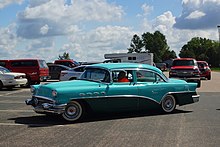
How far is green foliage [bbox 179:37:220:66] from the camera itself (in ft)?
383

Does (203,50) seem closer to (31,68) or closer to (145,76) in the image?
(31,68)

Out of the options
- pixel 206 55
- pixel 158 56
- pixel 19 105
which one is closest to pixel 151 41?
pixel 158 56

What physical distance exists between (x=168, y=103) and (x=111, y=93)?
2.27 meters

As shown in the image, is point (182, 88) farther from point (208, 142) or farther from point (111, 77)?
point (208, 142)

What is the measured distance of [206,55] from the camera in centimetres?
12112

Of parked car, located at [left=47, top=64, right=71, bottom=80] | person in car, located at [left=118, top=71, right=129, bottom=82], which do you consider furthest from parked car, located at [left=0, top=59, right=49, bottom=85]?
person in car, located at [left=118, top=71, right=129, bottom=82]

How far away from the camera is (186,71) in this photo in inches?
1017

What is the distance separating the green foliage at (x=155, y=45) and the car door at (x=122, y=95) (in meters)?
117

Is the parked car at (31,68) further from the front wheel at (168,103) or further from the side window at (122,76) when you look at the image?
the side window at (122,76)

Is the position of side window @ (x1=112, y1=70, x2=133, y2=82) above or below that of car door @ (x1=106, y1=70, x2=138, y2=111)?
above

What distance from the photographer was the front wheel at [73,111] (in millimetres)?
10242

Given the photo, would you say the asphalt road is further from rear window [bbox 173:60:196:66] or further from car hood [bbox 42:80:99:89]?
rear window [bbox 173:60:196:66]

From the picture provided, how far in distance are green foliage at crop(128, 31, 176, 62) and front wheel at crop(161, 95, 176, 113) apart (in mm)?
115663

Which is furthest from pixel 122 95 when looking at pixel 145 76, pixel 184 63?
pixel 184 63
